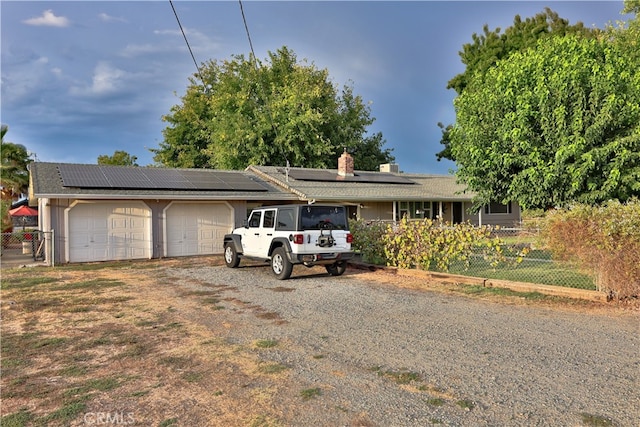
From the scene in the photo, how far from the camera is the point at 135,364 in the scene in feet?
17.0

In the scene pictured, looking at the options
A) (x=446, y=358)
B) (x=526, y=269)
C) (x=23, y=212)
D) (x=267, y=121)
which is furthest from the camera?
(x=267, y=121)

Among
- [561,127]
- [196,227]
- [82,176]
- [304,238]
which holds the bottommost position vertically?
[304,238]

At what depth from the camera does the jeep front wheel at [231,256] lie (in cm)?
1424

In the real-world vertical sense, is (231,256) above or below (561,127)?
below

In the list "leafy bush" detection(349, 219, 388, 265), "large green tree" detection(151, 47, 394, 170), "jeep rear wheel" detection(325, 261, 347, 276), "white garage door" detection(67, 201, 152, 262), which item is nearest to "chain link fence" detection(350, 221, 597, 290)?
"leafy bush" detection(349, 219, 388, 265)

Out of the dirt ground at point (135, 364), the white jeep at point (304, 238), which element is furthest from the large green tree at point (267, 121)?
the dirt ground at point (135, 364)

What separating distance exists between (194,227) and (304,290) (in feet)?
32.8

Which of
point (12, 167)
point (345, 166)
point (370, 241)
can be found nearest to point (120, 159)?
point (12, 167)

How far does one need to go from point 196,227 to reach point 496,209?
1905 cm

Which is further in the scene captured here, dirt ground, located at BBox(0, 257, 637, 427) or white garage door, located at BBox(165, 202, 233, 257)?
white garage door, located at BBox(165, 202, 233, 257)

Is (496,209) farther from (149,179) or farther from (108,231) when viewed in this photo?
(108,231)

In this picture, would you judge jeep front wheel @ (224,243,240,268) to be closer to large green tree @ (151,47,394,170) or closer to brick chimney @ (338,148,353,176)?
brick chimney @ (338,148,353,176)

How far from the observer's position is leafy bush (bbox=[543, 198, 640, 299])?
7.55m

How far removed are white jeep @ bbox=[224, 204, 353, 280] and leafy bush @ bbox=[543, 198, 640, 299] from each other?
5.11 m
